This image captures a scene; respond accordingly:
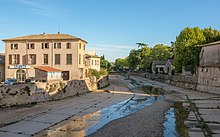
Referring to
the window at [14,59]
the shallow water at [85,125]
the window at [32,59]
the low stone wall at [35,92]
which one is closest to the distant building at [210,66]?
the shallow water at [85,125]

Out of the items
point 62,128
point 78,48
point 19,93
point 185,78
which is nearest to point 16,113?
point 19,93

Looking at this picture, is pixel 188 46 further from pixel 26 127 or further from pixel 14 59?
pixel 26 127

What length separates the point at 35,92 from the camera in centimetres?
2219

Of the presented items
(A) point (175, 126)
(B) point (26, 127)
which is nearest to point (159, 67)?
(A) point (175, 126)

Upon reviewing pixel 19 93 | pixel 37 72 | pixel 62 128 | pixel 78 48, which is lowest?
pixel 62 128

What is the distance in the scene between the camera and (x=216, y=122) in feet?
45.3

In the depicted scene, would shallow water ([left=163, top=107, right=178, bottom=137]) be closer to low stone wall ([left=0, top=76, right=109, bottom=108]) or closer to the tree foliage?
low stone wall ([left=0, top=76, right=109, bottom=108])

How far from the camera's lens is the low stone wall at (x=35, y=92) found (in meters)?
19.9

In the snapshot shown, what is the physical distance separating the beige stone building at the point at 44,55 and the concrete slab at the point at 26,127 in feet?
96.0

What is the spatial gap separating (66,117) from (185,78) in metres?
31.2

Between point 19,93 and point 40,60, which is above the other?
point 40,60

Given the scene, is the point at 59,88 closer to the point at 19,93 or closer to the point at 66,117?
the point at 19,93

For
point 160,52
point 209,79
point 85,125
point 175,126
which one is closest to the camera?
point 175,126

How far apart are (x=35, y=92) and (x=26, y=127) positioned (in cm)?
967
